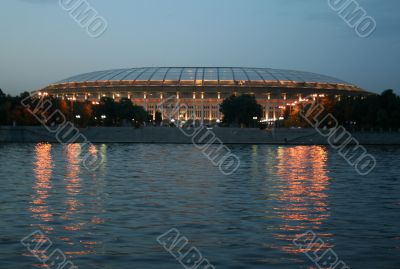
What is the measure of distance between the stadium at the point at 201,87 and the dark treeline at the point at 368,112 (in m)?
13.6

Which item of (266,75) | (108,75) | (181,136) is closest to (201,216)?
(181,136)

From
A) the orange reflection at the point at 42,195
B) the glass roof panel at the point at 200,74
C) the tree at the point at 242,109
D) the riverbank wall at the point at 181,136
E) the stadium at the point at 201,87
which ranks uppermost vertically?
the glass roof panel at the point at 200,74

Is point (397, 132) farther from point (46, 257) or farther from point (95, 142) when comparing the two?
point (46, 257)

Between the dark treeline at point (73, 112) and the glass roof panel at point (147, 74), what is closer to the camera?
the dark treeline at point (73, 112)

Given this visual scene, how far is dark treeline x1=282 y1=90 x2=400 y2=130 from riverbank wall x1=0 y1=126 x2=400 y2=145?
96.0 inches

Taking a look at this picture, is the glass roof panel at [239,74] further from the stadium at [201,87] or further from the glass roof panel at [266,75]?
the glass roof panel at [266,75]

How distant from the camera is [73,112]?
68.9 meters

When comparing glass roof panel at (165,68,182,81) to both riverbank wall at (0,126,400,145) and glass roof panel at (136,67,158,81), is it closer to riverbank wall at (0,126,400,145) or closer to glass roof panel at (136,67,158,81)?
glass roof panel at (136,67,158,81)

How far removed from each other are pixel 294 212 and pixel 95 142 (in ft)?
147

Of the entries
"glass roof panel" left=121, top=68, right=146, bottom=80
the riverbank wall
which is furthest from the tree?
the riverbank wall

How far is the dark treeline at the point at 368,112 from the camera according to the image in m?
60.2

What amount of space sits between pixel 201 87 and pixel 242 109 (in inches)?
282

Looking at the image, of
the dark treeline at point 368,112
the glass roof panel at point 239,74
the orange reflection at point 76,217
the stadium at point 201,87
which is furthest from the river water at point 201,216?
the glass roof panel at point 239,74

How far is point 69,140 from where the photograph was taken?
57938mm
